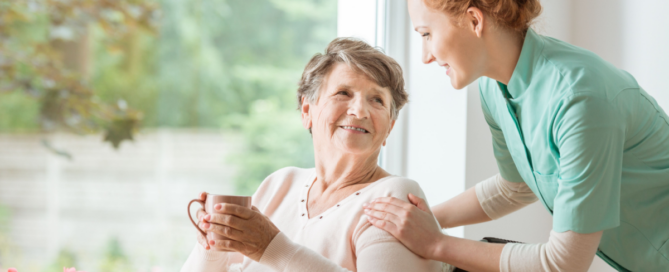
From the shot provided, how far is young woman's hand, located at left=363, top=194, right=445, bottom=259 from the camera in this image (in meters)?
1.12

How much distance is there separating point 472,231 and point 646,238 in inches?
25.9

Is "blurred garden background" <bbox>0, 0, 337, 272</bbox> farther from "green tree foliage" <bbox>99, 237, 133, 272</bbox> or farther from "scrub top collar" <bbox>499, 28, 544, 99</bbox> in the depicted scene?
"scrub top collar" <bbox>499, 28, 544, 99</bbox>

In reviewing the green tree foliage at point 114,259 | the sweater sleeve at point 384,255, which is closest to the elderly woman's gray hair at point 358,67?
the sweater sleeve at point 384,255

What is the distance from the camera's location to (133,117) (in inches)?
55.2

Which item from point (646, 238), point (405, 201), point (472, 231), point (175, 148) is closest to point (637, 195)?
point (646, 238)

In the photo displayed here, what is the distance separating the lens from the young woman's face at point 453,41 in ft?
3.65

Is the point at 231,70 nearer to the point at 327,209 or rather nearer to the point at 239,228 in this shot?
the point at 327,209

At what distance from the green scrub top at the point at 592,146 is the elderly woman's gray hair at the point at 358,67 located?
291mm

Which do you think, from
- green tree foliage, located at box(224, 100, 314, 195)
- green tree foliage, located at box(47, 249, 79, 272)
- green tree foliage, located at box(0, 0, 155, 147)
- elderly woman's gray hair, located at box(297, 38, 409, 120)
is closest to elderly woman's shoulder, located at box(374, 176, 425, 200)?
elderly woman's gray hair, located at box(297, 38, 409, 120)

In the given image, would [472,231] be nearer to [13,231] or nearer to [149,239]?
[149,239]

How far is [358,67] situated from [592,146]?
2.06ft

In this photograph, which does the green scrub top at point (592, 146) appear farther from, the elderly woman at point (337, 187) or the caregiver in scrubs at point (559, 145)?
the elderly woman at point (337, 187)

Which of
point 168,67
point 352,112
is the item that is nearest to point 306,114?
point 352,112

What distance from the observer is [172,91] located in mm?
1498
